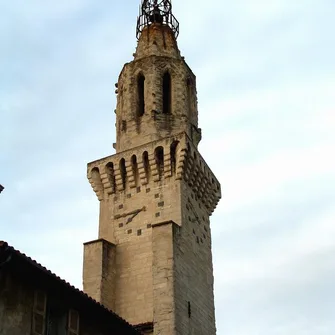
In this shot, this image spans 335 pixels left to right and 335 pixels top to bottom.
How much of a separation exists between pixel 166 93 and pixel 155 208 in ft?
21.0

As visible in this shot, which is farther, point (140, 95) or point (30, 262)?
point (140, 95)

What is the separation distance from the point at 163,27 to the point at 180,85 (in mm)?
4911

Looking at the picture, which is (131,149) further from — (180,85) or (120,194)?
(180,85)

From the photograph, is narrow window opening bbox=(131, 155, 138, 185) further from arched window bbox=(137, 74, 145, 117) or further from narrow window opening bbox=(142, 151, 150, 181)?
arched window bbox=(137, 74, 145, 117)

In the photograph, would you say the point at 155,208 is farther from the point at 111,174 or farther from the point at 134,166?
the point at 111,174

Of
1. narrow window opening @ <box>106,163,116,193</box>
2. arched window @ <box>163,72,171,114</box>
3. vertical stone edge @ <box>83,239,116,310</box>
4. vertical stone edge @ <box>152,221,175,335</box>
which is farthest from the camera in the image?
arched window @ <box>163,72,171,114</box>

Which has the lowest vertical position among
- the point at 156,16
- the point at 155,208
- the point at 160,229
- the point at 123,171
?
the point at 160,229

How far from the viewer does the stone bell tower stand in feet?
73.3

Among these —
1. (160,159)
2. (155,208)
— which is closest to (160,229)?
(155,208)

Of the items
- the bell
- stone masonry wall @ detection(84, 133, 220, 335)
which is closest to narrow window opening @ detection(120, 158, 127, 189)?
stone masonry wall @ detection(84, 133, 220, 335)

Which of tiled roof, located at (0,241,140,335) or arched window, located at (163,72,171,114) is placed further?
arched window, located at (163,72,171,114)

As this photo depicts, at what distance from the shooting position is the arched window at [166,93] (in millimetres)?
28031

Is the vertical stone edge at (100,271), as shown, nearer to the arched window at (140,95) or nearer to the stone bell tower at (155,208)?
the stone bell tower at (155,208)

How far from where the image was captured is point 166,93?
93.8 feet
